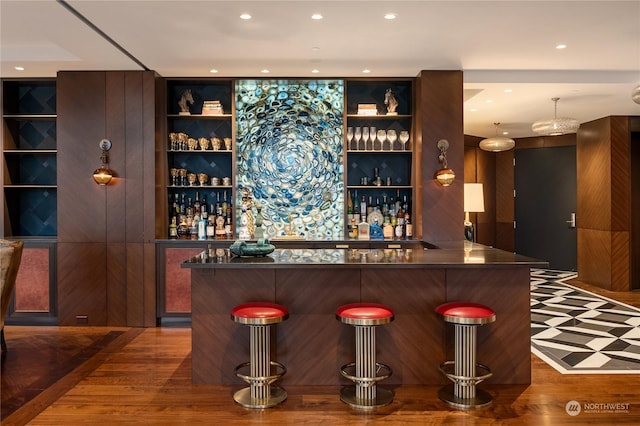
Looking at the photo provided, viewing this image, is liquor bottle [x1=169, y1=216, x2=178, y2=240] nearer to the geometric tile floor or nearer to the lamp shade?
the geometric tile floor

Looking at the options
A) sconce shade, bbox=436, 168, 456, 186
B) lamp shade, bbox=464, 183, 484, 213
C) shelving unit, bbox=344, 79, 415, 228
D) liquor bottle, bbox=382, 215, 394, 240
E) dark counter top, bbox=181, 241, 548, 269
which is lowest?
dark counter top, bbox=181, 241, 548, 269

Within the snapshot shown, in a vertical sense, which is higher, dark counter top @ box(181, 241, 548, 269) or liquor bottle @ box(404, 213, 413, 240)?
liquor bottle @ box(404, 213, 413, 240)

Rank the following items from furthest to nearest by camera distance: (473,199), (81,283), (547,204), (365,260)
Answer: (547,204) < (473,199) < (81,283) < (365,260)

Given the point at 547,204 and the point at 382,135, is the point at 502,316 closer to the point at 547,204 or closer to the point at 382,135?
the point at 382,135

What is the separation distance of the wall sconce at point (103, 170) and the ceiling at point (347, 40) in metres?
0.82

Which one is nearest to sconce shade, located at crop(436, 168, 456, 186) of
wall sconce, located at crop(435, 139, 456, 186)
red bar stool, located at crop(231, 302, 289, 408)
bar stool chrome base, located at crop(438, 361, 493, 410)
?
wall sconce, located at crop(435, 139, 456, 186)

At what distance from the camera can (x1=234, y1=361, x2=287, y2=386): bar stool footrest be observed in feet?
11.2

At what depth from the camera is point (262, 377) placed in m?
3.43

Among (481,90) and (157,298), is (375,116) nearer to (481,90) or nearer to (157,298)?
(481,90)

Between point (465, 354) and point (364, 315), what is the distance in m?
0.77

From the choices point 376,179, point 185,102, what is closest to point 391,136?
point 376,179

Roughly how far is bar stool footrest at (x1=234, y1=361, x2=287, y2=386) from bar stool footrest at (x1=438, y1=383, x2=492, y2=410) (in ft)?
3.69

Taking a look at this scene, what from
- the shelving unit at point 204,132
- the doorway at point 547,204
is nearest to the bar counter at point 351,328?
the shelving unit at point 204,132

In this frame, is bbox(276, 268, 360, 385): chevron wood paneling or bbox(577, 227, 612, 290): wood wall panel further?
bbox(577, 227, 612, 290): wood wall panel
